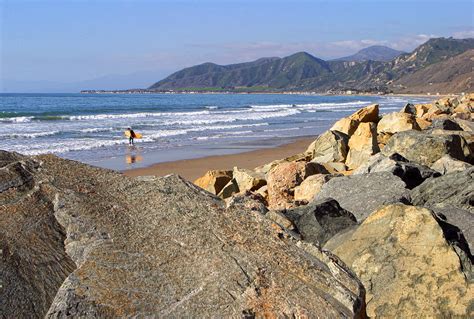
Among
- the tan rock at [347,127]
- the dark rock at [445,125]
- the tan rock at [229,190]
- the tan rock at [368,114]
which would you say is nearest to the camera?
the tan rock at [229,190]

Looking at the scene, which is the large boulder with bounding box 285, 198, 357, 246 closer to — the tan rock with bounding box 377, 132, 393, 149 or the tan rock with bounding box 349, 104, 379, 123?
the tan rock with bounding box 377, 132, 393, 149

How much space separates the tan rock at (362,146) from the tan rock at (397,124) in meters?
1.64

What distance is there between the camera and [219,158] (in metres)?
18.1

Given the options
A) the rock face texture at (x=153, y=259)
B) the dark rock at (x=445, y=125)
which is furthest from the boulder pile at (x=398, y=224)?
the dark rock at (x=445, y=125)

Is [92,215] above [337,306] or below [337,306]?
above

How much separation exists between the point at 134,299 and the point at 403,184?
12.7 feet

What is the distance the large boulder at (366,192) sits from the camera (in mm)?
5379

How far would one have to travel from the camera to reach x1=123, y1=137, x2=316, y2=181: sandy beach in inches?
600

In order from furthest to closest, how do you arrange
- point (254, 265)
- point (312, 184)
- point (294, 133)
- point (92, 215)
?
point (294, 133), point (312, 184), point (92, 215), point (254, 265)

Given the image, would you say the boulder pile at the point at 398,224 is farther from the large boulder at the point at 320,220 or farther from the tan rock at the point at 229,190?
Answer: the tan rock at the point at 229,190

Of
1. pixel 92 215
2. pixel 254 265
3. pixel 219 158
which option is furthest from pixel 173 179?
pixel 219 158

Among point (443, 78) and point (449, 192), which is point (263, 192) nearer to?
point (449, 192)

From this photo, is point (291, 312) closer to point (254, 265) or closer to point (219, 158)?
point (254, 265)

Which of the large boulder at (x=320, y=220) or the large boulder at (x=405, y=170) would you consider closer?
the large boulder at (x=320, y=220)
